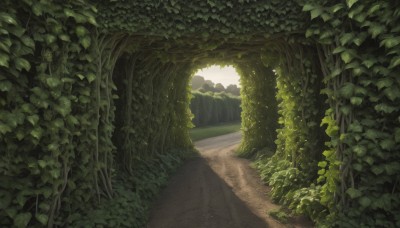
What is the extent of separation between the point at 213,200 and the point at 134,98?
302cm

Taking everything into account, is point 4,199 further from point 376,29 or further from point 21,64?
point 376,29

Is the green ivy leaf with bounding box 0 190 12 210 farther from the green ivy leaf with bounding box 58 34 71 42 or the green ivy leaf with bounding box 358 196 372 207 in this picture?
A: the green ivy leaf with bounding box 358 196 372 207

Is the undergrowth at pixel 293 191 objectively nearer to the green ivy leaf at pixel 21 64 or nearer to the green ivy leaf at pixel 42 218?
the green ivy leaf at pixel 42 218

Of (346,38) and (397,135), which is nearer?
(397,135)

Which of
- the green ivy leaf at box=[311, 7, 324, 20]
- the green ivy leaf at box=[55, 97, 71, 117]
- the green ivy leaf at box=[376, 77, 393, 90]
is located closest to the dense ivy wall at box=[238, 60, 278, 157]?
the green ivy leaf at box=[311, 7, 324, 20]

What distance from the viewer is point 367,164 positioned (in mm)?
5480

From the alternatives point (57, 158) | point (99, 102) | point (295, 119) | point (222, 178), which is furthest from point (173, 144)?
point (57, 158)

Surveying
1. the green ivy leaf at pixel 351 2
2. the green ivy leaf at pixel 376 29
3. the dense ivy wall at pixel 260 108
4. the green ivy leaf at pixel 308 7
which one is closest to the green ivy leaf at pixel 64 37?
the green ivy leaf at pixel 308 7

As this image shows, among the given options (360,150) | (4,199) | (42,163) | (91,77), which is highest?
(91,77)

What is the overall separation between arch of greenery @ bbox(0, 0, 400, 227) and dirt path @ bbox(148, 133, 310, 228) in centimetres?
54

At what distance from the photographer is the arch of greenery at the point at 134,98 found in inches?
188

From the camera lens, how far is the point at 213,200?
7652 millimetres

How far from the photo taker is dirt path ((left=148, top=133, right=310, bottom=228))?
6574mm

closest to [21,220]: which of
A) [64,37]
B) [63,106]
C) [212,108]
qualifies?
[63,106]
